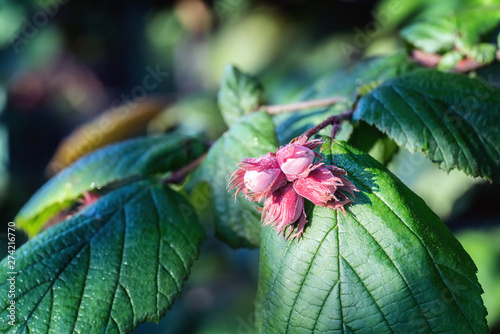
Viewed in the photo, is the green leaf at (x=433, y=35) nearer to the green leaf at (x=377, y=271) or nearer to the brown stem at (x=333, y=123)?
the brown stem at (x=333, y=123)

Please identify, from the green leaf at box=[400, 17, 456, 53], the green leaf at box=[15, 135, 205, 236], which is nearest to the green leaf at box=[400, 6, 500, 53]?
the green leaf at box=[400, 17, 456, 53]

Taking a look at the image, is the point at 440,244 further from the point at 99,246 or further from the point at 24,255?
the point at 24,255

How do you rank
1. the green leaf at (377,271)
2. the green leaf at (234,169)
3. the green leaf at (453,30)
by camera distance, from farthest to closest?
the green leaf at (453,30) < the green leaf at (234,169) < the green leaf at (377,271)

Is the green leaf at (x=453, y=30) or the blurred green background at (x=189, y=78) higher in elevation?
the blurred green background at (x=189, y=78)

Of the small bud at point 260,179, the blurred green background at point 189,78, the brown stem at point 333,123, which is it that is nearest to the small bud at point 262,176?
the small bud at point 260,179

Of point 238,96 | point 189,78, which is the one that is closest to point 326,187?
point 238,96

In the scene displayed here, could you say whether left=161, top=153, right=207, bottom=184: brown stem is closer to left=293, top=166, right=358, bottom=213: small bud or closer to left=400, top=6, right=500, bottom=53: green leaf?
left=293, top=166, right=358, bottom=213: small bud

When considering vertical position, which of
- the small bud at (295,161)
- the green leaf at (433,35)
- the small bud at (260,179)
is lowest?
the small bud at (260,179)

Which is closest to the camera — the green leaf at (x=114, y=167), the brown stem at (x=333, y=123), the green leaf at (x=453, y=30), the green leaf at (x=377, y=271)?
the green leaf at (x=377, y=271)

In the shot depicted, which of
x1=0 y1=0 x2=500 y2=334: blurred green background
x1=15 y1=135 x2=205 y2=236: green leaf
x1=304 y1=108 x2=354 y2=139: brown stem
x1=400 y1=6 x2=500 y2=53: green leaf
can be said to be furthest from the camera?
x1=0 y1=0 x2=500 y2=334: blurred green background
